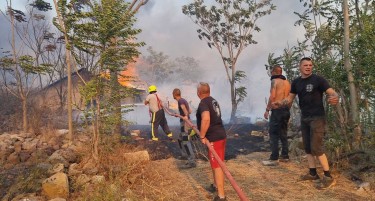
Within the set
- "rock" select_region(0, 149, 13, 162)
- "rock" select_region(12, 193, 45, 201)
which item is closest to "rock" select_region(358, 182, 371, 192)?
"rock" select_region(12, 193, 45, 201)

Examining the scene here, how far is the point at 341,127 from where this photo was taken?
6.12 m

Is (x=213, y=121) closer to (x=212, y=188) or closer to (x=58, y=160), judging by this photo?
(x=212, y=188)

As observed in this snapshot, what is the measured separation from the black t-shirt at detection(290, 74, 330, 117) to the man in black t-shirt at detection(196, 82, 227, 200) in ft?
4.97

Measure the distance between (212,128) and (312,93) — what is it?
5.73 feet

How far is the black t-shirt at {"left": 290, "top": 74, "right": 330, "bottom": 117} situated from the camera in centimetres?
477

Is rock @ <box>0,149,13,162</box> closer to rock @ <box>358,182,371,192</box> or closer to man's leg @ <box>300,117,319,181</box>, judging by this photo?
man's leg @ <box>300,117,319,181</box>

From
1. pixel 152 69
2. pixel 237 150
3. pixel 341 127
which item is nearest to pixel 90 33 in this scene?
Result: pixel 341 127

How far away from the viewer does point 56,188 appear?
5066 millimetres

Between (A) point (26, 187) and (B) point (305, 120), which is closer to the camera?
(B) point (305, 120)

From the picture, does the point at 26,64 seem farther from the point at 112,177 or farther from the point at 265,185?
the point at 265,185

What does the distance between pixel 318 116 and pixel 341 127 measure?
1653 millimetres

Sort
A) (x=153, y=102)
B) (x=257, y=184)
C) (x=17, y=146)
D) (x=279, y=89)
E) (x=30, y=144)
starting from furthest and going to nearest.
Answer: (x=30, y=144) < (x=17, y=146) < (x=153, y=102) < (x=279, y=89) < (x=257, y=184)

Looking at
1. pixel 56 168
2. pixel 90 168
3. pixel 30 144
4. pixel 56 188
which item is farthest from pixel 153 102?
pixel 56 188

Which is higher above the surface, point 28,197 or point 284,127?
point 284,127
